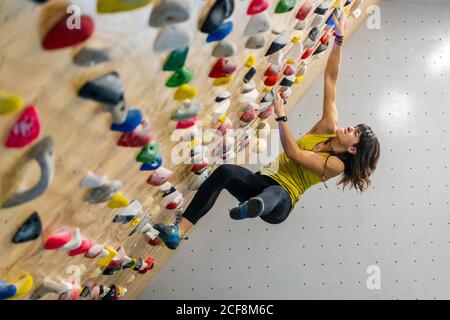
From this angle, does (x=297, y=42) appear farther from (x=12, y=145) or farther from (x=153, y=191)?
(x=12, y=145)

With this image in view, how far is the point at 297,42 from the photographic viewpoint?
2.19 m

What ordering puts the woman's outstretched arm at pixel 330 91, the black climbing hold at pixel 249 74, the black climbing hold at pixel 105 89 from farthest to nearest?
the woman's outstretched arm at pixel 330 91, the black climbing hold at pixel 249 74, the black climbing hold at pixel 105 89

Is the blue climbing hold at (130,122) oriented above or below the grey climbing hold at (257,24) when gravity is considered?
below

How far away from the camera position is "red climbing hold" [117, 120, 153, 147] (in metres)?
1.37

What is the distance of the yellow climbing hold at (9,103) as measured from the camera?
89 cm

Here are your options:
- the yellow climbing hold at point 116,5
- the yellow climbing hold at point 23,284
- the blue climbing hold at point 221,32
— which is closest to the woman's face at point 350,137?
the blue climbing hold at point 221,32

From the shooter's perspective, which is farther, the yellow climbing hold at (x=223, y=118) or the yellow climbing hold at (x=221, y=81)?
the yellow climbing hold at (x=223, y=118)

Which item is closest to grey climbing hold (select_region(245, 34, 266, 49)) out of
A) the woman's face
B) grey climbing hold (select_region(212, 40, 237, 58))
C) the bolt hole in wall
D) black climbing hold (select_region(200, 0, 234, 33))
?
grey climbing hold (select_region(212, 40, 237, 58))

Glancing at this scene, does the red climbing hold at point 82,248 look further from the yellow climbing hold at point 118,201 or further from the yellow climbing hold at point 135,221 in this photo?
the yellow climbing hold at point 135,221

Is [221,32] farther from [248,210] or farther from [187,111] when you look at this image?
[248,210]

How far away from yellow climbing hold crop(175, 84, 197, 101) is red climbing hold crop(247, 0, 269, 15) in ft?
0.80

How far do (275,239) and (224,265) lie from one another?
37 cm

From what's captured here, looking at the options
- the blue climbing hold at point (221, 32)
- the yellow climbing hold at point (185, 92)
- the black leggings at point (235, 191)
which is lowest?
the black leggings at point (235, 191)

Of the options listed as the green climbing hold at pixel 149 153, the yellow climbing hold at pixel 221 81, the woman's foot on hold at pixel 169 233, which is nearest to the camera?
the green climbing hold at pixel 149 153
